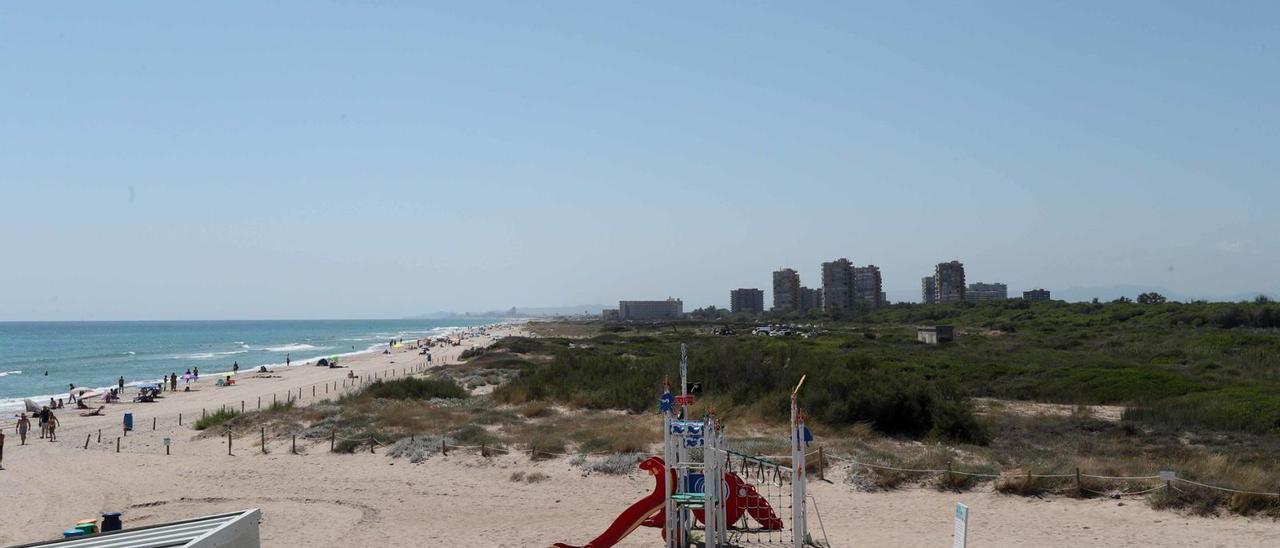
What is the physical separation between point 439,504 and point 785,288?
176840 millimetres

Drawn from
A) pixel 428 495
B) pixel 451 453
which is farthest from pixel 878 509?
pixel 451 453

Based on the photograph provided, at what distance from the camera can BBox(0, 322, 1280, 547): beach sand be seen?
43.4ft

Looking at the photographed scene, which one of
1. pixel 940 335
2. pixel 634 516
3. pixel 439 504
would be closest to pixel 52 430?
pixel 439 504

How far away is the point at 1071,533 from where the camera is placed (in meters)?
13.1

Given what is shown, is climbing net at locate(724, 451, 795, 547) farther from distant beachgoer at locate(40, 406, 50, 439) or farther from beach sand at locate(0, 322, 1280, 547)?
distant beachgoer at locate(40, 406, 50, 439)

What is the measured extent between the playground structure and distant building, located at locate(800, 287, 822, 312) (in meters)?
172

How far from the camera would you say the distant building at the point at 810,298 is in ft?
601

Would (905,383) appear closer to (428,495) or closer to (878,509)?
(878,509)

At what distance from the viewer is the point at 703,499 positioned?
37.0 ft

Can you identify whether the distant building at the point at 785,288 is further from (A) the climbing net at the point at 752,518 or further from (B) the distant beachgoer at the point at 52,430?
(A) the climbing net at the point at 752,518

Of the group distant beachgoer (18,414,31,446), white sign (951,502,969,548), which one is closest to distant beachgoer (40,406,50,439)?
distant beachgoer (18,414,31,446)

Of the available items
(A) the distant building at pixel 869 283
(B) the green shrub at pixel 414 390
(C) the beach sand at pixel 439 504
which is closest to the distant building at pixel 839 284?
(A) the distant building at pixel 869 283

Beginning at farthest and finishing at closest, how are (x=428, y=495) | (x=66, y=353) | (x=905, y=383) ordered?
(x=66, y=353) < (x=905, y=383) < (x=428, y=495)

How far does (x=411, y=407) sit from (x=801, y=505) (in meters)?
20.2
